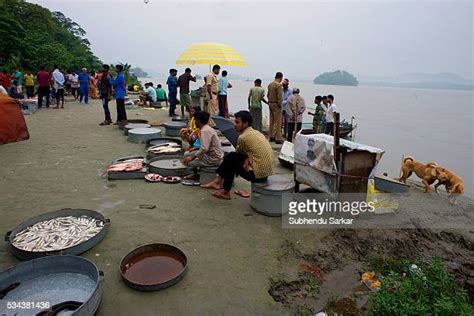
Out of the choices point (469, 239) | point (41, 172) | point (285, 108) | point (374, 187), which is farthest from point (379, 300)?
point (285, 108)

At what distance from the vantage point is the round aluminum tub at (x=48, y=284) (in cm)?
293

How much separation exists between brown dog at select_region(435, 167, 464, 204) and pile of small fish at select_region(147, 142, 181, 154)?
21.5 ft

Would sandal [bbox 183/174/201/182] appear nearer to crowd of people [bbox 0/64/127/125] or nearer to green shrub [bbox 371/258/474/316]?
green shrub [bbox 371/258/474/316]

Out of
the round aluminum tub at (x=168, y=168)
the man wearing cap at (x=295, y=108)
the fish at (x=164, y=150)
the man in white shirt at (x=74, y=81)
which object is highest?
the man in white shirt at (x=74, y=81)

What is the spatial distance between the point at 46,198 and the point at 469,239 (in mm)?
7441

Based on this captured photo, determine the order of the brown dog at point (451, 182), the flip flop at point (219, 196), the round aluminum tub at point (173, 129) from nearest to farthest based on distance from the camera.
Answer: the flip flop at point (219, 196)
the brown dog at point (451, 182)
the round aluminum tub at point (173, 129)

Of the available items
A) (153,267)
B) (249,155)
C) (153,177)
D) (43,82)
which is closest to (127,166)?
(153,177)

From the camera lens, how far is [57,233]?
13.4 ft

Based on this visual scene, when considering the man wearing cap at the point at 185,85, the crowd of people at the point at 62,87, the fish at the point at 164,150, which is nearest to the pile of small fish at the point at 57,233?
the fish at the point at 164,150

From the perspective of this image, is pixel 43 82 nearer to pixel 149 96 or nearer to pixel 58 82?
pixel 58 82

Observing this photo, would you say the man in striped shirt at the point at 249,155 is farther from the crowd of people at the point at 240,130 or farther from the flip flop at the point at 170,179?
the flip flop at the point at 170,179

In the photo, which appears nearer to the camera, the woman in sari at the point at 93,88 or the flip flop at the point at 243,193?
the flip flop at the point at 243,193

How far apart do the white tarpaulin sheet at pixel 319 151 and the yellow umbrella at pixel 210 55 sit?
5770mm

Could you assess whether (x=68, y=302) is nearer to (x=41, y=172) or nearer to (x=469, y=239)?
(x=41, y=172)
